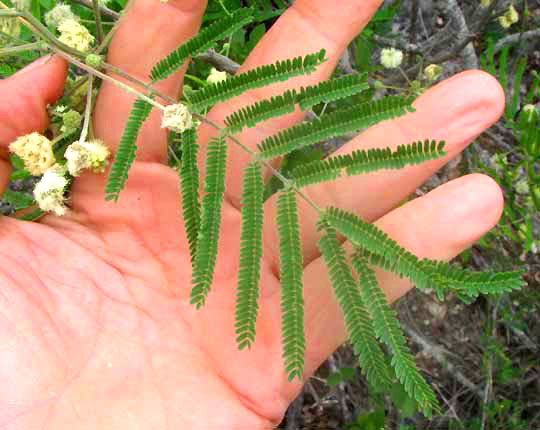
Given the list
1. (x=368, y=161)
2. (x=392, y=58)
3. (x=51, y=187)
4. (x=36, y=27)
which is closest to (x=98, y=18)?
(x=36, y=27)

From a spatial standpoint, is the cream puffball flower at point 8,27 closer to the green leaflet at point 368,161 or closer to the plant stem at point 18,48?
the plant stem at point 18,48

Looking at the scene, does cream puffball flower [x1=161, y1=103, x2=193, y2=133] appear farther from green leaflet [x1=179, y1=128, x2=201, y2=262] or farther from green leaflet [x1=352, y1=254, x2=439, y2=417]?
green leaflet [x1=352, y1=254, x2=439, y2=417]

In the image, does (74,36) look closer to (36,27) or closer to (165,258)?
(36,27)

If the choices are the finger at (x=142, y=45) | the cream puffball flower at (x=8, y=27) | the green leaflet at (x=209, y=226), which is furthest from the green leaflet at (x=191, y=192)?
the cream puffball flower at (x=8, y=27)

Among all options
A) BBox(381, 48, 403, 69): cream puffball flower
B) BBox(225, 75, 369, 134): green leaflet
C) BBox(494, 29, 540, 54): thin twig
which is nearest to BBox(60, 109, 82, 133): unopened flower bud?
BBox(225, 75, 369, 134): green leaflet

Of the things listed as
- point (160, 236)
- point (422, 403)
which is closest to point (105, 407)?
point (160, 236)
